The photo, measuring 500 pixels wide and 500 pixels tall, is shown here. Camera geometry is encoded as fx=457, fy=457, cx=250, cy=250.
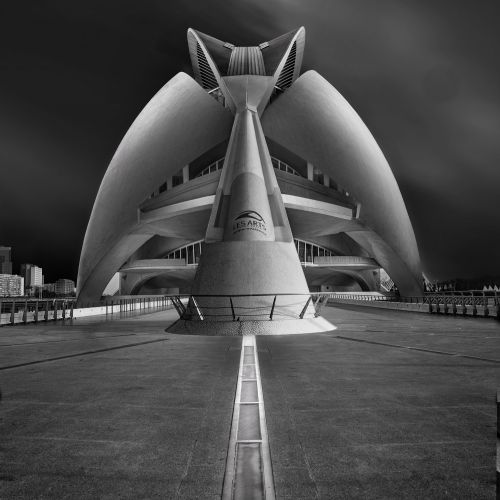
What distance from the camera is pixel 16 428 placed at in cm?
334

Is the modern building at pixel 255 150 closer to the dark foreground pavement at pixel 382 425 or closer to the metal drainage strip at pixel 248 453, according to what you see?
the dark foreground pavement at pixel 382 425

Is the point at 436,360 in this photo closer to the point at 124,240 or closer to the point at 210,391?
the point at 210,391

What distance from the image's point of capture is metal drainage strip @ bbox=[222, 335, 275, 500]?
228cm

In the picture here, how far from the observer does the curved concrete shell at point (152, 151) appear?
26484 millimetres

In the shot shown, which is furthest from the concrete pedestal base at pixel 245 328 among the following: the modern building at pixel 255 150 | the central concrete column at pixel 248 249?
the modern building at pixel 255 150

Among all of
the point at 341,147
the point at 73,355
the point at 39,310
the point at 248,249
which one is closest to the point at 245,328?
the point at 248,249

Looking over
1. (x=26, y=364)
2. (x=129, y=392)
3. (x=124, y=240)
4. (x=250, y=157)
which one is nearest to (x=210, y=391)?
(x=129, y=392)

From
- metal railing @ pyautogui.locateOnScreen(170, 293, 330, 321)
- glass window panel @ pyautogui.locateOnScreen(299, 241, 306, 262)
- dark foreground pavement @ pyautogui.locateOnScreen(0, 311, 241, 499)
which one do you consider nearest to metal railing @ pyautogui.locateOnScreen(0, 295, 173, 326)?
metal railing @ pyautogui.locateOnScreen(170, 293, 330, 321)

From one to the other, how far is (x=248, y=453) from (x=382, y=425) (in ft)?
3.79

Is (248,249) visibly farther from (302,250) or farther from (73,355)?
(302,250)

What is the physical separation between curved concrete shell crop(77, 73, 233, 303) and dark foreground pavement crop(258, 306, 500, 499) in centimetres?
2152

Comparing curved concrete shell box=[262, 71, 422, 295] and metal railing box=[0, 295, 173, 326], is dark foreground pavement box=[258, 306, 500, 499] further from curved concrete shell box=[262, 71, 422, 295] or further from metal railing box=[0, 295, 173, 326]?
curved concrete shell box=[262, 71, 422, 295]

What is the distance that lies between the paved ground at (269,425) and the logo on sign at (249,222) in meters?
7.29

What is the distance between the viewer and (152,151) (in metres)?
27.2
